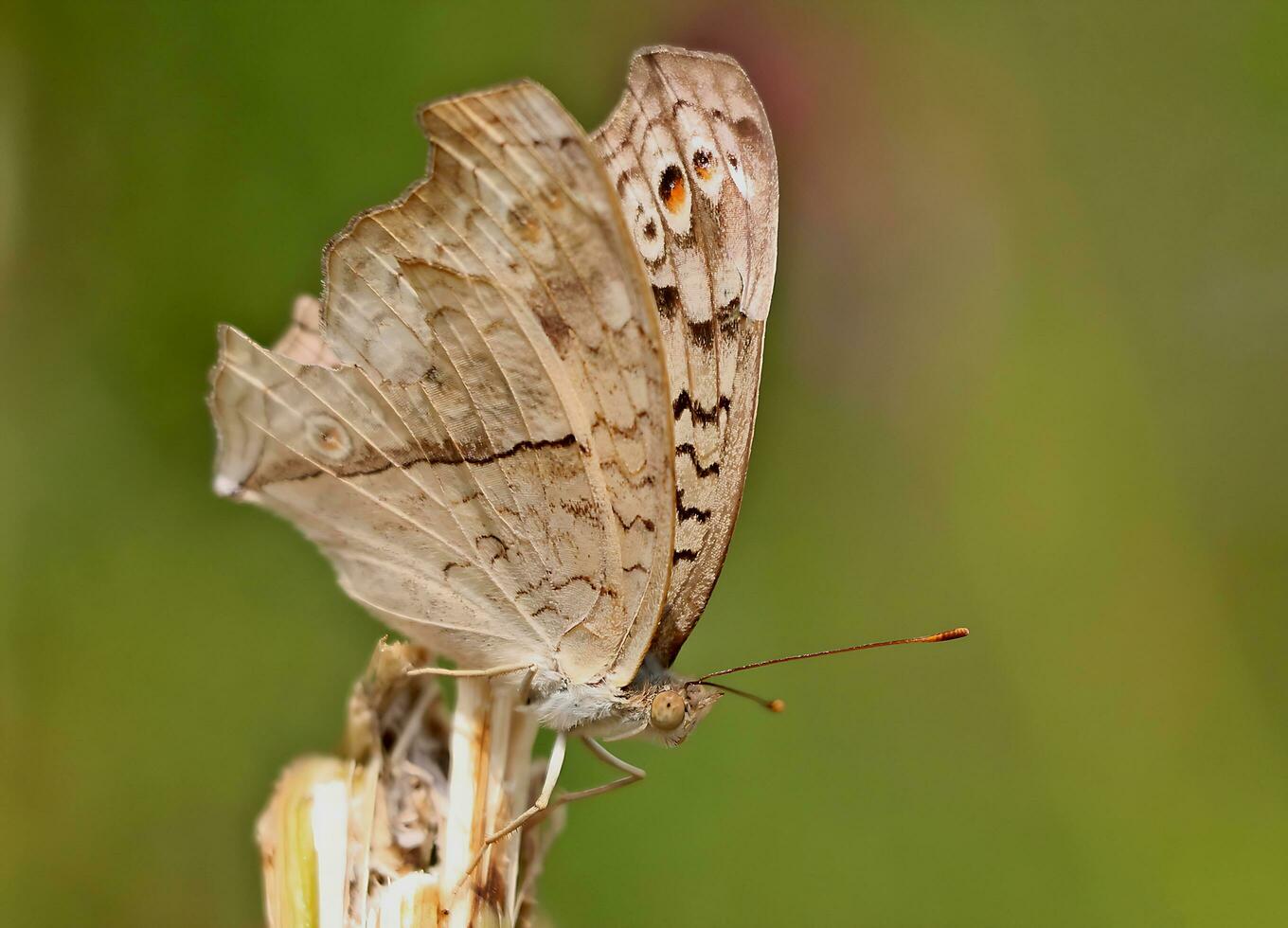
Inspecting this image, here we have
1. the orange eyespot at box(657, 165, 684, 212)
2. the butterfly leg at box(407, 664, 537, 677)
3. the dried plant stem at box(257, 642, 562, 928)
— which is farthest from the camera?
the orange eyespot at box(657, 165, 684, 212)

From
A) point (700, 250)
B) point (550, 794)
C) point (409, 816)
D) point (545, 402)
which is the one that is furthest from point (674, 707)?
point (700, 250)

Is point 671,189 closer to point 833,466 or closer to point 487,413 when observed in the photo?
point 487,413

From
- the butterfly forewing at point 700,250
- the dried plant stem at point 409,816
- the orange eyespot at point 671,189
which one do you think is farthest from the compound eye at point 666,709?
the orange eyespot at point 671,189

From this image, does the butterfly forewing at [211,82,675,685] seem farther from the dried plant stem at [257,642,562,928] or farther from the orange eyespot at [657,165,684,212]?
the orange eyespot at [657,165,684,212]

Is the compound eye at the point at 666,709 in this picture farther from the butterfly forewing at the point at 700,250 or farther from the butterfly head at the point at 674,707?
the butterfly forewing at the point at 700,250

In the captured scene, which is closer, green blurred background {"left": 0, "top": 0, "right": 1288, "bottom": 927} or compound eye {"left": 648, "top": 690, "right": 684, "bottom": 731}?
compound eye {"left": 648, "top": 690, "right": 684, "bottom": 731}

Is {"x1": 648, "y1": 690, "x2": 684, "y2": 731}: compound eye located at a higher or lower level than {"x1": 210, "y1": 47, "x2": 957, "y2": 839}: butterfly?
lower

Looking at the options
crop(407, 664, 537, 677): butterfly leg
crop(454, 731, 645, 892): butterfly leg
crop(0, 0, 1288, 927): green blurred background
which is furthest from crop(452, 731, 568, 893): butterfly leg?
crop(0, 0, 1288, 927): green blurred background
